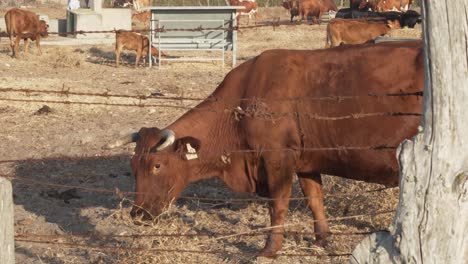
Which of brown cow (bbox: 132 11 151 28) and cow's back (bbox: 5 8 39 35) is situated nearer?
cow's back (bbox: 5 8 39 35)

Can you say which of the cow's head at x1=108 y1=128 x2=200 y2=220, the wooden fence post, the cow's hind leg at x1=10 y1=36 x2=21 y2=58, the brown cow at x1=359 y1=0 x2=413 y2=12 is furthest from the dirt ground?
the brown cow at x1=359 y1=0 x2=413 y2=12

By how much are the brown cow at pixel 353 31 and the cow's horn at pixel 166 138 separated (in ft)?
51.9

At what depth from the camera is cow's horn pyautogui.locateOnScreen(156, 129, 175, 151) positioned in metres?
7.28

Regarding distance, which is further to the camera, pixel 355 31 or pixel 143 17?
pixel 143 17

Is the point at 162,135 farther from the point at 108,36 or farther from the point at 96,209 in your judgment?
the point at 108,36

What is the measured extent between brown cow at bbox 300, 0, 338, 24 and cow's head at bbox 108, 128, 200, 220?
29806 mm

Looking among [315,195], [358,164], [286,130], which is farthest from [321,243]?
[286,130]

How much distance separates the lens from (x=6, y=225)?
161 inches

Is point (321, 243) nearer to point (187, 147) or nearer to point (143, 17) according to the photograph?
point (187, 147)

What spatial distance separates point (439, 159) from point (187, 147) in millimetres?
→ 3948

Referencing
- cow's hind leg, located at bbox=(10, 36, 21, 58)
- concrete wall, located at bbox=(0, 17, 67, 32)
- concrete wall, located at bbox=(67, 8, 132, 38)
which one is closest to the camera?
cow's hind leg, located at bbox=(10, 36, 21, 58)

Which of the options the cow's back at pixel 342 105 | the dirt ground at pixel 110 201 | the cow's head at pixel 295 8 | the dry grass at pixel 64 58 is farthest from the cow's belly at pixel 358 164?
the cow's head at pixel 295 8

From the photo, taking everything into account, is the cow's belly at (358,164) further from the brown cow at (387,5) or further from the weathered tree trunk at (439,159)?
the brown cow at (387,5)

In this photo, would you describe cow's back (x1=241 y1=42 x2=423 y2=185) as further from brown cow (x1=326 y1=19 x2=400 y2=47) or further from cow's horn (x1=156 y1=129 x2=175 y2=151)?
brown cow (x1=326 y1=19 x2=400 y2=47)
